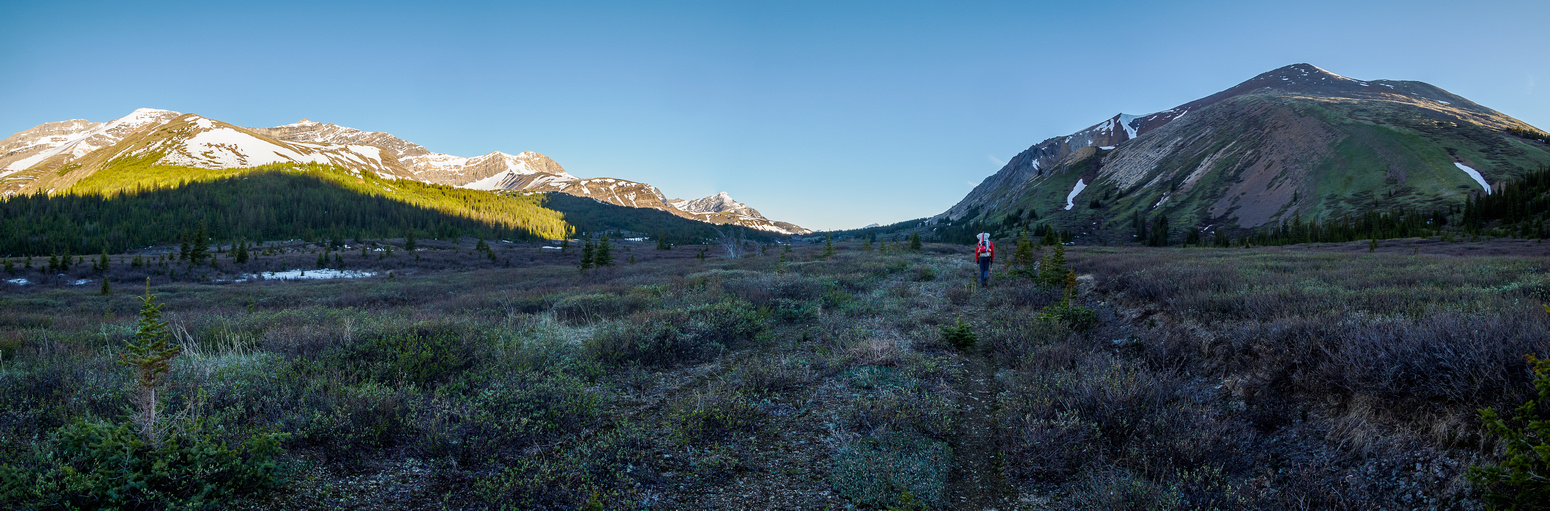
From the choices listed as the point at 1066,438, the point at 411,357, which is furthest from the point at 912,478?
the point at 411,357

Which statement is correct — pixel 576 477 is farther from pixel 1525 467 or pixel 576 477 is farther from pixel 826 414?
pixel 1525 467

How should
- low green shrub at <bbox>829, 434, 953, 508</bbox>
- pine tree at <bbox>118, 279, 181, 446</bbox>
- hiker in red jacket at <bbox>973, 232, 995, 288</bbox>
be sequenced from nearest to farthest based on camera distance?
pine tree at <bbox>118, 279, 181, 446</bbox>
low green shrub at <bbox>829, 434, 953, 508</bbox>
hiker in red jacket at <bbox>973, 232, 995, 288</bbox>

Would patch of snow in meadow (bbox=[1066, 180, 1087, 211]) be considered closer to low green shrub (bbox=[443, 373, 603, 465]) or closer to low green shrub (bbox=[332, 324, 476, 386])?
low green shrub (bbox=[332, 324, 476, 386])

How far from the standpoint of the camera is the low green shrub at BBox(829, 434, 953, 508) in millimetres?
4676

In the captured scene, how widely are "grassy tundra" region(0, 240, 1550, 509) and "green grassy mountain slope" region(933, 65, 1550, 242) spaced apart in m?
77.9

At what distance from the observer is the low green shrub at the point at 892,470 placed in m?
4.68

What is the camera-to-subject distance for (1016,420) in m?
5.86

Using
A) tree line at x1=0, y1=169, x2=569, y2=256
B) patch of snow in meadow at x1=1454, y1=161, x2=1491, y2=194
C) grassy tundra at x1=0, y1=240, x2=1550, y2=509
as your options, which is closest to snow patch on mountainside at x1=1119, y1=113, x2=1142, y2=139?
patch of snow in meadow at x1=1454, y1=161, x2=1491, y2=194

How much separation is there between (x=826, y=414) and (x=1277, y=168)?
114511 mm

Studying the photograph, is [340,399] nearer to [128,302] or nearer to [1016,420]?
[1016,420]

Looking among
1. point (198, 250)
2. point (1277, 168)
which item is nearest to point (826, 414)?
point (198, 250)

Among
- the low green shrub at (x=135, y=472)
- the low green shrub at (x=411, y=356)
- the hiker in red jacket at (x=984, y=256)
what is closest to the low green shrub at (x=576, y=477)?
the low green shrub at (x=135, y=472)

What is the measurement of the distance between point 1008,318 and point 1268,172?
351 feet

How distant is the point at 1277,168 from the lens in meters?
85.1
